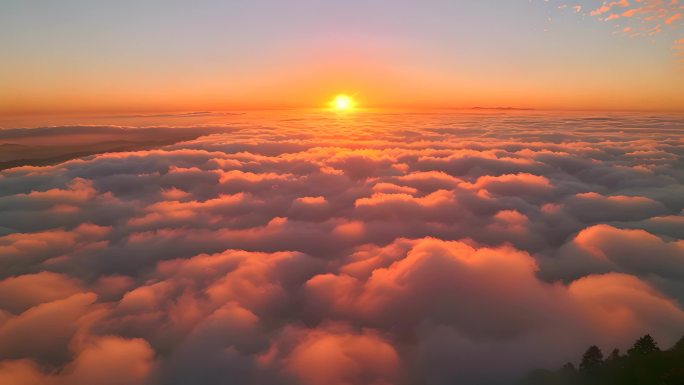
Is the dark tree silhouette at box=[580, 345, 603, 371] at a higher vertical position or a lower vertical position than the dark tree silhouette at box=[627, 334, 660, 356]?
lower

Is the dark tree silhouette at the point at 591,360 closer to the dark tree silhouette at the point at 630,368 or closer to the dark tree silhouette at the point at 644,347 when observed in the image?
the dark tree silhouette at the point at 630,368

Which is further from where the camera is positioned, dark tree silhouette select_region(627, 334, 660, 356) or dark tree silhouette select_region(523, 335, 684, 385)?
dark tree silhouette select_region(627, 334, 660, 356)

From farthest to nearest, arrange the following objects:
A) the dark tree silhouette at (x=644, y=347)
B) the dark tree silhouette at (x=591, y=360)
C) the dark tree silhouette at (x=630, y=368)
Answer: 1. the dark tree silhouette at (x=591, y=360)
2. the dark tree silhouette at (x=644, y=347)
3. the dark tree silhouette at (x=630, y=368)

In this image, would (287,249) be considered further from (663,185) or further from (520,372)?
(663,185)

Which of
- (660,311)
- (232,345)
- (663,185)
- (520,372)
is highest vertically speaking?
(663,185)

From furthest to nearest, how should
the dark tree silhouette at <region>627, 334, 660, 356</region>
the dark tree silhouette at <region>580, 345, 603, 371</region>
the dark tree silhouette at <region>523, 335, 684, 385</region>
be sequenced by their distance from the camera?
the dark tree silhouette at <region>580, 345, 603, 371</region>, the dark tree silhouette at <region>627, 334, 660, 356</region>, the dark tree silhouette at <region>523, 335, 684, 385</region>

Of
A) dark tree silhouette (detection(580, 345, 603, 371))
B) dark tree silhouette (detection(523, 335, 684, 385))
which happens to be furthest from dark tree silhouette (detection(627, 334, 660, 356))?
dark tree silhouette (detection(580, 345, 603, 371))

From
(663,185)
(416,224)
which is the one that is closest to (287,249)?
(416,224)

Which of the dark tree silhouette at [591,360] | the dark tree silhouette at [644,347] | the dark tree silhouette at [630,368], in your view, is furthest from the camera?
the dark tree silhouette at [591,360]

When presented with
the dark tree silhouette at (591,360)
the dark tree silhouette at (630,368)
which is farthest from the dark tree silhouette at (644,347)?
the dark tree silhouette at (591,360)

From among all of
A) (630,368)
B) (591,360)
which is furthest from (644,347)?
(591,360)

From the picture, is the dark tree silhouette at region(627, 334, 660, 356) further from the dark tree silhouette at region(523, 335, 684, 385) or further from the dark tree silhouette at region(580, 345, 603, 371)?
the dark tree silhouette at region(580, 345, 603, 371)
